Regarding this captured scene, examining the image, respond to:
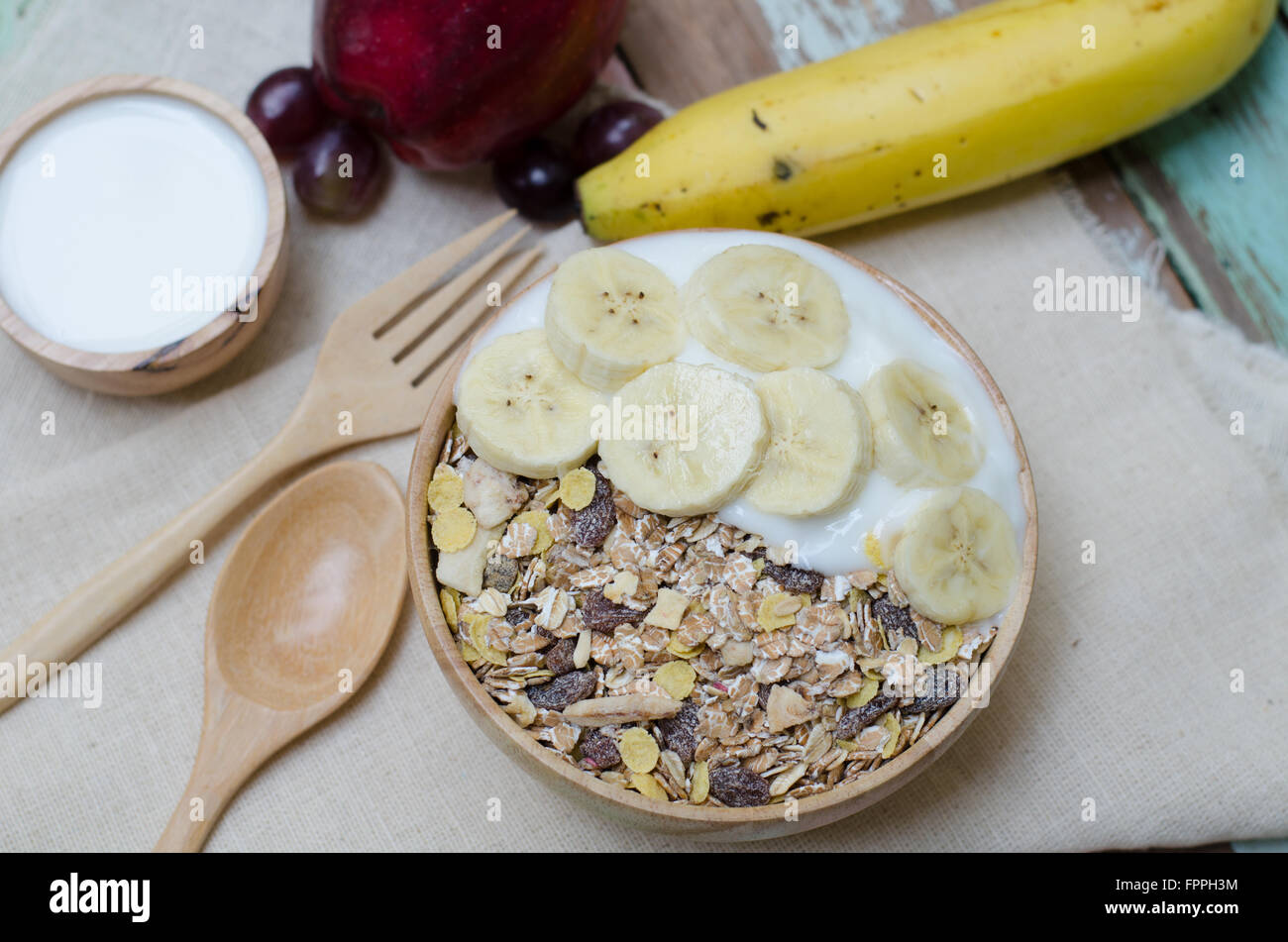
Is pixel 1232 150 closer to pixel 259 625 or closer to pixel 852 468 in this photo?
pixel 852 468

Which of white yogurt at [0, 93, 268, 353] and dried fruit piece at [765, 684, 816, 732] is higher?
white yogurt at [0, 93, 268, 353]

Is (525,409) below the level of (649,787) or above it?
above

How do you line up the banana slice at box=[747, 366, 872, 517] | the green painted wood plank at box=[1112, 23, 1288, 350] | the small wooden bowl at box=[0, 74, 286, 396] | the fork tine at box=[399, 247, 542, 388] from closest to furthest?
the banana slice at box=[747, 366, 872, 517] < the small wooden bowl at box=[0, 74, 286, 396] < the fork tine at box=[399, 247, 542, 388] < the green painted wood plank at box=[1112, 23, 1288, 350]

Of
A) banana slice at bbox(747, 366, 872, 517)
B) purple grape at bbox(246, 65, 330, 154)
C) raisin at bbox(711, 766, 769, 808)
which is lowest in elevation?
raisin at bbox(711, 766, 769, 808)

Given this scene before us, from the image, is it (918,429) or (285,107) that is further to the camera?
(285,107)

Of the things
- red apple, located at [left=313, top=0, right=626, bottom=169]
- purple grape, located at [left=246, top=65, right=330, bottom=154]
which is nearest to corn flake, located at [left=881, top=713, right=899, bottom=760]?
red apple, located at [left=313, top=0, right=626, bottom=169]

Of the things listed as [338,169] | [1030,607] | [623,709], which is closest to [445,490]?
[623,709]

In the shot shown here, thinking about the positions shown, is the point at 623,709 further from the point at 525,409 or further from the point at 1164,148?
the point at 1164,148

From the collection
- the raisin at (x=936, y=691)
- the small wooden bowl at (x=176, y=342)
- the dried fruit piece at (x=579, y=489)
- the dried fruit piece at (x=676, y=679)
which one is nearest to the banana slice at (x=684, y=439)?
the dried fruit piece at (x=579, y=489)

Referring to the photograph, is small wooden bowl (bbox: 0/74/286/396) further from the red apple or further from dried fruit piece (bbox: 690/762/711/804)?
dried fruit piece (bbox: 690/762/711/804)
